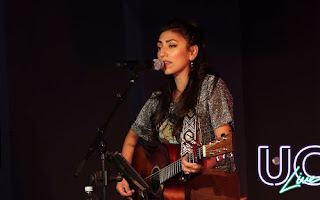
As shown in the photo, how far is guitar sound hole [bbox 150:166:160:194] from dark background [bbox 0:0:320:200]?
1.27 m

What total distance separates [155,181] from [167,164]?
22cm

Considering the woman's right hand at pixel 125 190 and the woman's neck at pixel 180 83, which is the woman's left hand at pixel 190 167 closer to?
the woman's neck at pixel 180 83

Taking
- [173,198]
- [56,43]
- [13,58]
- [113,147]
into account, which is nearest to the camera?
[173,198]

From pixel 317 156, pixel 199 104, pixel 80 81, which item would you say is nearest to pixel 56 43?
pixel 80 81

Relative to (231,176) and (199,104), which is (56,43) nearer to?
(199,104)

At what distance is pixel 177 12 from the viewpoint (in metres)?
5.23

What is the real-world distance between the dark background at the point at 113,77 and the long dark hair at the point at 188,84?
117 centimetres

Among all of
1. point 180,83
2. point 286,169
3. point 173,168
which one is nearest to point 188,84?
point 180,83

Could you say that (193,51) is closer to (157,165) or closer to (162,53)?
(162,53)

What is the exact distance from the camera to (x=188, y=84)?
3570 millimetres

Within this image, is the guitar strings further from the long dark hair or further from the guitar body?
the long dark hair

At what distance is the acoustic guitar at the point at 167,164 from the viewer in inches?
115

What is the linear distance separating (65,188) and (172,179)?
161cm

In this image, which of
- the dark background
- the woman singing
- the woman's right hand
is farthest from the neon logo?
the woman's right hand
